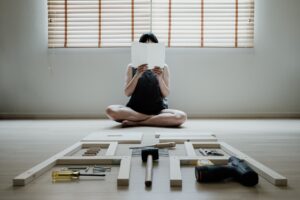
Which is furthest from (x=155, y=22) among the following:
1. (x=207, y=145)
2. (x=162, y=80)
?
(x=207, y=145)

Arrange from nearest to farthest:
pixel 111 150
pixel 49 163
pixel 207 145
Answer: pixel 49 163 → pixel 111 150 → pixel 207 145

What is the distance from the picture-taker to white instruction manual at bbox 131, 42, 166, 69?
123 inches

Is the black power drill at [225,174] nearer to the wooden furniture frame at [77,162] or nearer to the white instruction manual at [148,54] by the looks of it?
the wooden furniture frame at [77,162]

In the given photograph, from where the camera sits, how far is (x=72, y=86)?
14.2 ft

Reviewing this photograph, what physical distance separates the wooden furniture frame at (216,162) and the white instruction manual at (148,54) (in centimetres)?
130

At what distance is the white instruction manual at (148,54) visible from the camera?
3.13 metres

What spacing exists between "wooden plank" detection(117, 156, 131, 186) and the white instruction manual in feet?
5.59

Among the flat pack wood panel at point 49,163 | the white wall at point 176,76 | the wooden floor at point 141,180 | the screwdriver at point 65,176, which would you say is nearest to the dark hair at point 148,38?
the white wall at point 176,76

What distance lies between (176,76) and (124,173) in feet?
9.99

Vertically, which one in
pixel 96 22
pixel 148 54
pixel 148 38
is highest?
pixel 96 22

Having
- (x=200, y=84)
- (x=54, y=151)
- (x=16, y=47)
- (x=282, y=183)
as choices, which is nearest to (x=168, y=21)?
(x=200, y=84)

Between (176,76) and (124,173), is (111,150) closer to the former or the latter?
(124,173)

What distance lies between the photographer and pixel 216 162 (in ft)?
5.19

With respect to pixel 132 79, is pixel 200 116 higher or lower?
lower
